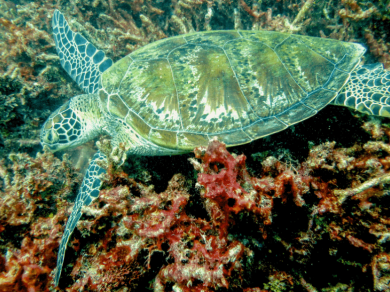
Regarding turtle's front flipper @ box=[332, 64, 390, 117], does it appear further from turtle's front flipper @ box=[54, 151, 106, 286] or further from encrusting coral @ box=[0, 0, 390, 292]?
turtle's front flipper @ box=[54, 151, 106, 286]

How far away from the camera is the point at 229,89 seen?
1.87 m

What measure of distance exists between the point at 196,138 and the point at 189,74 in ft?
2.37

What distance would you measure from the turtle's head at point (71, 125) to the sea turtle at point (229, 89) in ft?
1.73

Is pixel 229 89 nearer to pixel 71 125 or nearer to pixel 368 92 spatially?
pixel 368 92

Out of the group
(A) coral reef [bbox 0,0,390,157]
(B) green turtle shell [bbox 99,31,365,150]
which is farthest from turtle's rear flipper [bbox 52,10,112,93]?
(B) green turtle shell [bbox 99,31,365,150]

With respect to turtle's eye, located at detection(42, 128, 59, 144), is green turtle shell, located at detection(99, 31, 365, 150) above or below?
above

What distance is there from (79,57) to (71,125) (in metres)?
1.27

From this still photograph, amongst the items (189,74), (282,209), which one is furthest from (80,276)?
(189,74)

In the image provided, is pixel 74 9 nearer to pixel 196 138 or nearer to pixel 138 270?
pixel 196 138

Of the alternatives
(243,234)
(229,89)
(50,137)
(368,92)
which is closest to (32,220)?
(50,137)

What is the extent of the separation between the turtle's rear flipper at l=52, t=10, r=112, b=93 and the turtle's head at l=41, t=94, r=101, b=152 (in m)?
0.36

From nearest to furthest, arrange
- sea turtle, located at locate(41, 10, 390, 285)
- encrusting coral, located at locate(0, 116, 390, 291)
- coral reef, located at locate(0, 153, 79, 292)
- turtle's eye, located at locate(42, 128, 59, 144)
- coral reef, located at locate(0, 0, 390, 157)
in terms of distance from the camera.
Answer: encrusting coral, located at locate(0, 116, 390, 291)
coral reef, located at locate(0, 153, 79, 292)
sea turtle, located at locate(41, 10, 390, 285)
turtle's eye, located at locate(42, 128, 59, 144)
coral reef, located at locate(0, 0, 390, 157)

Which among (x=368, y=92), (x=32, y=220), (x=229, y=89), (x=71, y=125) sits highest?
(x=368, y=92)

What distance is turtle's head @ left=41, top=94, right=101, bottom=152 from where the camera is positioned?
2.42 m
